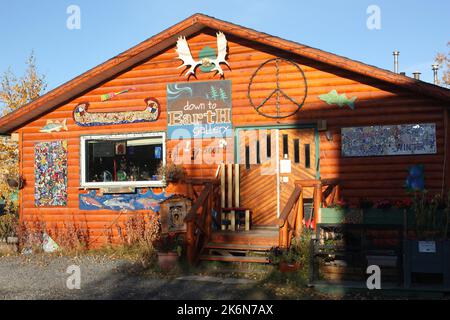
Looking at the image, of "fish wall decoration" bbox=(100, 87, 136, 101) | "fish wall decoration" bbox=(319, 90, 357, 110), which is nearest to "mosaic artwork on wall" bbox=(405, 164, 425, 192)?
"fish wall decoration" bbox=(319, 90, 357, 110)

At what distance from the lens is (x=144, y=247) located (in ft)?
37.2

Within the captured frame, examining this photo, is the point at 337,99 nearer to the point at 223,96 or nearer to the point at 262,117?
the point at 262,117

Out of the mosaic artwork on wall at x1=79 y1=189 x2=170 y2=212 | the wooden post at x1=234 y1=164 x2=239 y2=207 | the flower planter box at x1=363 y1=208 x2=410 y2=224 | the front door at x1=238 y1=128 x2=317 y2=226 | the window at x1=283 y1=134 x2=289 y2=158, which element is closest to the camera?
the flower planter box at x1=363 y1=208 x2=410 y2=224

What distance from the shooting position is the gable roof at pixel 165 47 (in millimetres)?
10656

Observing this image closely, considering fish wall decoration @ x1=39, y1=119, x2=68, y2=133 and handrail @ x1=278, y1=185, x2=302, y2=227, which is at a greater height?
fish wall decoration @ x1=39, y1=119, x2=68, y2=133

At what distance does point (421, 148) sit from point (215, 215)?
14.6 ft

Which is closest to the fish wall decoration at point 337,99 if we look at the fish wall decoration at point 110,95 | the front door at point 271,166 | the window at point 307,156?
the front door at point 271,166

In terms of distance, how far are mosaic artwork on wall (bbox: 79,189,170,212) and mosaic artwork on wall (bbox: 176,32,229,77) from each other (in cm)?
295

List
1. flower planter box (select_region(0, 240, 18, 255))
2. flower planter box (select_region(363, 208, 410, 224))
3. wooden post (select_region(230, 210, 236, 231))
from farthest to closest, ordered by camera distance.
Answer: flower planter box (select_region(0, 240, 18, 255)) → wooden post (select_region(230, 210, 236, 231)) → flower planter box (select_region(363, 208, 410, 224))

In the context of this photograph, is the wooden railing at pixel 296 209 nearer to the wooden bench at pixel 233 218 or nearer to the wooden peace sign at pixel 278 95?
the wooden bench at pixel 233 218

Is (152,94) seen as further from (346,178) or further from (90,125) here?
(346,178)

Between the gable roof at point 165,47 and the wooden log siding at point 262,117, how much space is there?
256 mm

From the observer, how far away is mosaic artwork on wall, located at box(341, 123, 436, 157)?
11.0 metres

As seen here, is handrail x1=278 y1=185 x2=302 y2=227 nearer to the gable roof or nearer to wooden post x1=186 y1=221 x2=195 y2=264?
wooden post x1=186 y1=221 x2=195 y2=264
